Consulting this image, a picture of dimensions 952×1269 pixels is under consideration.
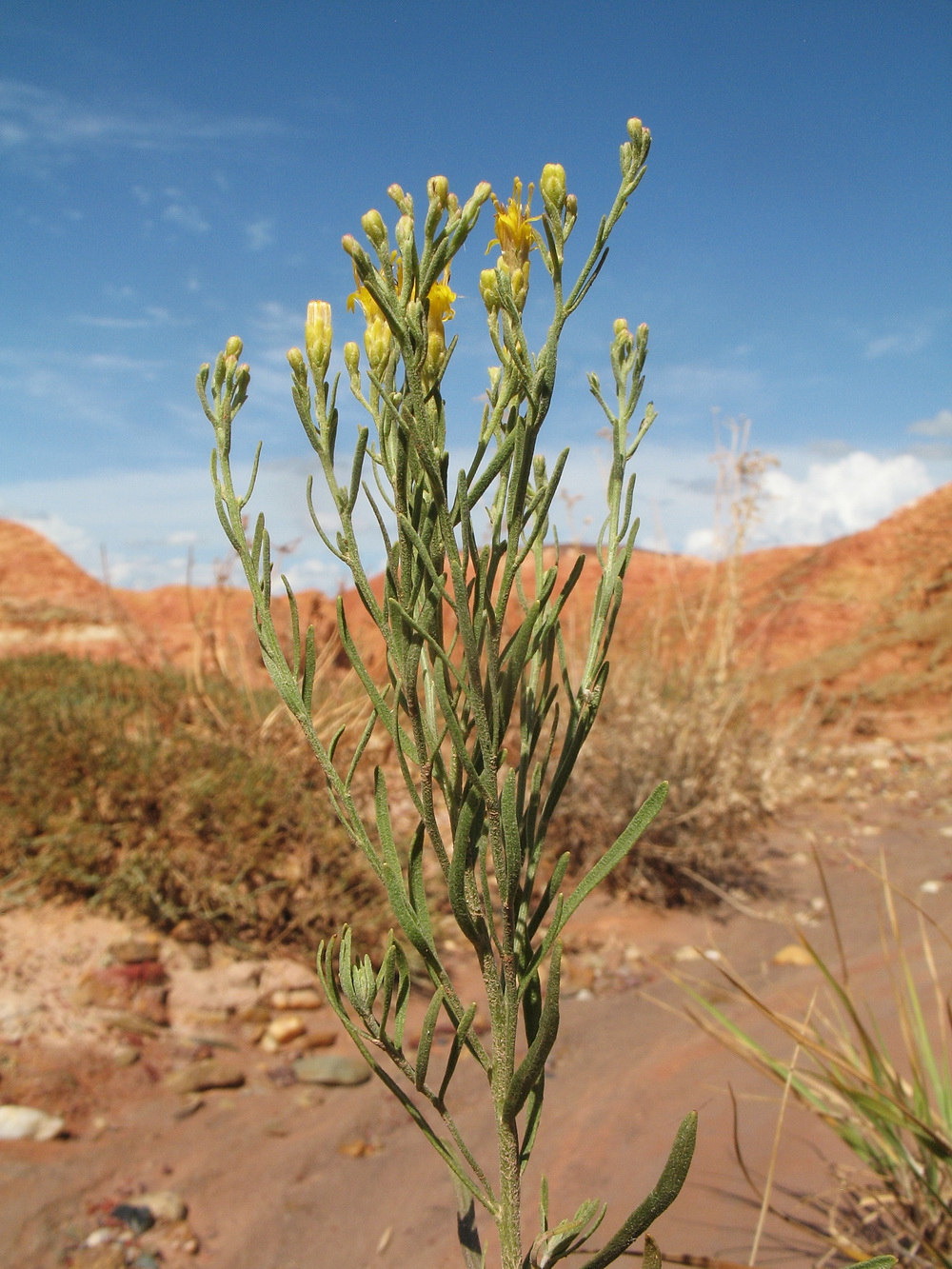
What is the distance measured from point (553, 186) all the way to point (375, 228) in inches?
6.9

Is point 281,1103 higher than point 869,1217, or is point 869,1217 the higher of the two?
point 869,1217

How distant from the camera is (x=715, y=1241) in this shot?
1.78m

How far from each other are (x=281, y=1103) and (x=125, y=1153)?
457 millimetres

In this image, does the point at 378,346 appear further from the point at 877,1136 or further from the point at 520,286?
the point at 877,1136

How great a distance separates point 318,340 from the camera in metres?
0.85

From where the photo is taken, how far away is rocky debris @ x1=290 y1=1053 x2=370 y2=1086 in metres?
2.79

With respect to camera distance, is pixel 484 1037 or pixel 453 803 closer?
pixel 453 803

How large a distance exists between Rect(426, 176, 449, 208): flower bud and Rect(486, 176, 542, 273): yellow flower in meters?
0.11

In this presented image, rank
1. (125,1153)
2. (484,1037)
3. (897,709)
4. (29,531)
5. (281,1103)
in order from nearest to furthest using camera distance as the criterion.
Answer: (125,1153) < (281,1103) < (484,1037) < (897,709) < (29,531)

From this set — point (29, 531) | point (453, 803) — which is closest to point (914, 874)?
point (453, 803)

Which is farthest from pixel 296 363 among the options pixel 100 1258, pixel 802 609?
pixel 802 609

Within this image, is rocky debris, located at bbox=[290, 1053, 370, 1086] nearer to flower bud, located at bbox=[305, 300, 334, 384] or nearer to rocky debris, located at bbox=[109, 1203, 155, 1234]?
rocky debris, located at bbox=[109, 1203, 155, 1234]

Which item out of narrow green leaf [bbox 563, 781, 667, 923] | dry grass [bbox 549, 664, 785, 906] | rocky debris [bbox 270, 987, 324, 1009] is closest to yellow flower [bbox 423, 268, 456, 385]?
narrow green leaf [bbox 563, 781, 667, 923]

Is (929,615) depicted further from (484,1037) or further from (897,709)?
(484,1037)
